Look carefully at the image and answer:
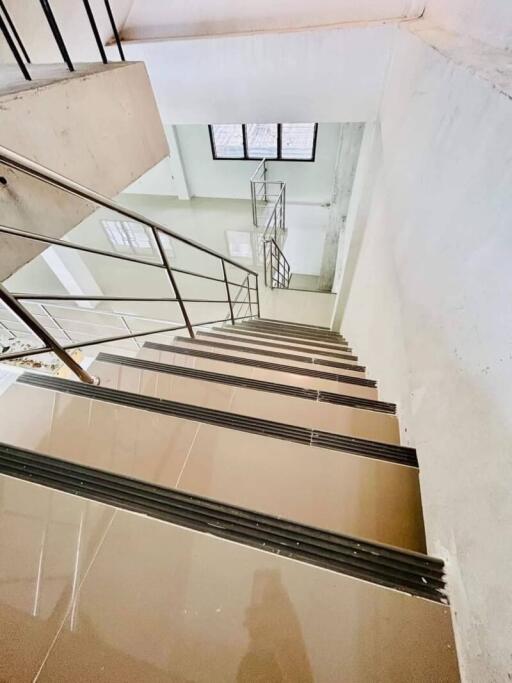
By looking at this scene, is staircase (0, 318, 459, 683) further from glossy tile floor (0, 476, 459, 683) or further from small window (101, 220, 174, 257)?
small window (101, 220, 174, 257)

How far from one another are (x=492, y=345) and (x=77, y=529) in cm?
100

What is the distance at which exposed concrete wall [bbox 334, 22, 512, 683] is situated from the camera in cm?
49

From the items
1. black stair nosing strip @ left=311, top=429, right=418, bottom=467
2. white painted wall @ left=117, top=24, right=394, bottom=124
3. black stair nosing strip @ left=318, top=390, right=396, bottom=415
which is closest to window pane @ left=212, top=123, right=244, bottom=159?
white painted wall @ left=117, top=24, right=394, bottom=124

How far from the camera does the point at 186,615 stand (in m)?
0.59

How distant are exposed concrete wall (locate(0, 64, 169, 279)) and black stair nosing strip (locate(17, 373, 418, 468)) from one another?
1.64ft

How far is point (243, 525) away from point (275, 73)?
9.84 ft

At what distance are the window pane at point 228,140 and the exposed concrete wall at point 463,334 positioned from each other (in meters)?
5.57

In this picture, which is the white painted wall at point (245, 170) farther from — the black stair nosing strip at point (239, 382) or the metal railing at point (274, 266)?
the black stair nosing strip at point (239, 382)

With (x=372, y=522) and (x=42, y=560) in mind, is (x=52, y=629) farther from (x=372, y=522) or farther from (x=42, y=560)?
(x=372, y=522)

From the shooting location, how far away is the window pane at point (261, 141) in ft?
18.8

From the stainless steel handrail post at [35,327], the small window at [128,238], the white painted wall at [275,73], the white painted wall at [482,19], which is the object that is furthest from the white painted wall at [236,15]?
the small window at [128,238]

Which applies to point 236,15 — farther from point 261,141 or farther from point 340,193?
point 261,141

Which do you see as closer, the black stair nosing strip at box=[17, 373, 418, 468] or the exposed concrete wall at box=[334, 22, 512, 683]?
the exposed concrete wall at box=[334, 22, 512, 683]

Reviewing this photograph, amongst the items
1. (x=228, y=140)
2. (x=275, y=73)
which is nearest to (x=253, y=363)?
(x=275, y=73)
